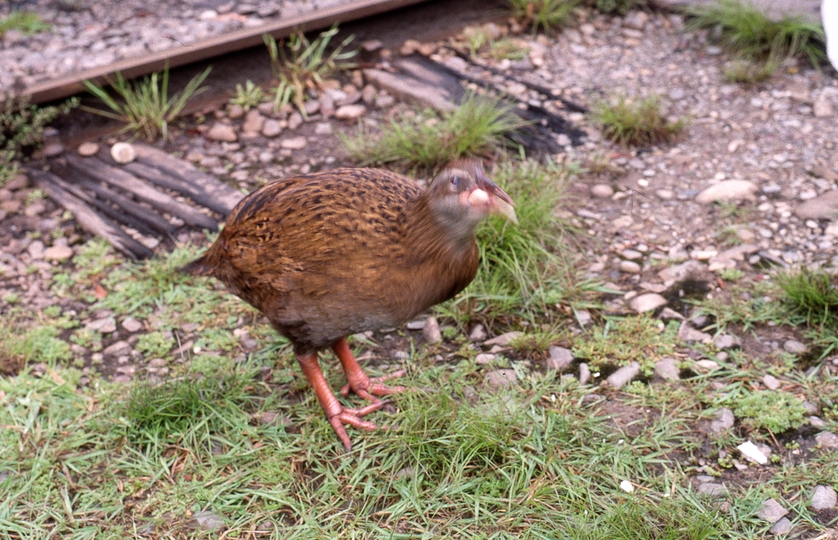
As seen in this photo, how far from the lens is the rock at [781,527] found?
3.00 m

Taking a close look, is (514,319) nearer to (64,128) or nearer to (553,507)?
(553,507)

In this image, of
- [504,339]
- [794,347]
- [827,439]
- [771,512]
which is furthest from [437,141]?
[771,512]

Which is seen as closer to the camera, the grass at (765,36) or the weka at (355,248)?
the weka at (355,248)

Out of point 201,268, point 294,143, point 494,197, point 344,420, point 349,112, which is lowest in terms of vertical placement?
point 344,420

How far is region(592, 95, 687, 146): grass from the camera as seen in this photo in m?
5.28

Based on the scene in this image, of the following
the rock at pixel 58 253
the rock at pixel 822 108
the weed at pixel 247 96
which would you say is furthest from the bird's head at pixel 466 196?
the rock at pixel 822 108

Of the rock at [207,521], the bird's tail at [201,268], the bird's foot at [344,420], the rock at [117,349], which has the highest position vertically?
the bird's tail at [201,268]

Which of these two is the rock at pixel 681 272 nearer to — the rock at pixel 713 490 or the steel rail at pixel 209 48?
the rock at pixel 713 490

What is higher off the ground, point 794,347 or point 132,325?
point 794,347

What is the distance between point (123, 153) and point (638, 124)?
3.25m

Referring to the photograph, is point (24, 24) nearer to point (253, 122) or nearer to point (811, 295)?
point (253, 122)

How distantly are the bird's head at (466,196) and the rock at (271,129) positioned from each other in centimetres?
278

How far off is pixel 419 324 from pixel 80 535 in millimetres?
1784

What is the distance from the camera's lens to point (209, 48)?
219 inches
